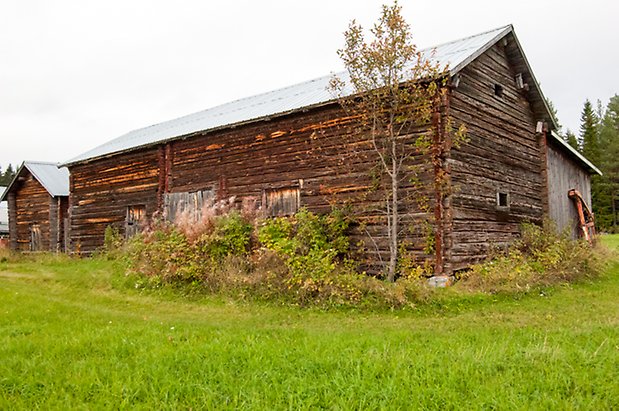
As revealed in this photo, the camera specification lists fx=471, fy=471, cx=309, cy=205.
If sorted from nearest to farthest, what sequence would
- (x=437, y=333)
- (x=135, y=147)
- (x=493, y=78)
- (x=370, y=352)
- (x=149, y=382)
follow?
(x=149, y=382)
(x=370, y=352)
(x=437, y=333)
(x=493, y=78)
(x=135, y=147)

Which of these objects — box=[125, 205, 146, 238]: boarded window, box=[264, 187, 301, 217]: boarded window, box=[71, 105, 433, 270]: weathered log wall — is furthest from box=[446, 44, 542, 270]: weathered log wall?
box=[125, 205, 146, 238]: boarded window

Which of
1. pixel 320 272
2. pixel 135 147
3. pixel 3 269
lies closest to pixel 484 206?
pixel 320 272

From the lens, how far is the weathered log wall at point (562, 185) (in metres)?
17.1

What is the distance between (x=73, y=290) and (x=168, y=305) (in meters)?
4.07

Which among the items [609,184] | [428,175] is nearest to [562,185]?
[428,175]

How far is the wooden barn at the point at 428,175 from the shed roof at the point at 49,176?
827 cm

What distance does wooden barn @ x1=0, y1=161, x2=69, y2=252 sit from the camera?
2569 cm

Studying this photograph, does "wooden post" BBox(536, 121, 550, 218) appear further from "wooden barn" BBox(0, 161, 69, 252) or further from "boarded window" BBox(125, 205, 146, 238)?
"wooden barn" BBox(0, 161, 69, 252)

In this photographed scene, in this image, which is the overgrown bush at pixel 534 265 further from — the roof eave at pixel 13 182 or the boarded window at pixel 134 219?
the roof eave at pixel 13 182

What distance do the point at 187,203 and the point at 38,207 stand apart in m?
14.5

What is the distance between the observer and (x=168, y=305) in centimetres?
1028

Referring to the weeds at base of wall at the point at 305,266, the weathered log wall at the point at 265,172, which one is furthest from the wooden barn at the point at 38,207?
the weeds at base of wall at the point at 305,266

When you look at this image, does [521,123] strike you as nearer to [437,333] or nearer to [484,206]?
[484,206]

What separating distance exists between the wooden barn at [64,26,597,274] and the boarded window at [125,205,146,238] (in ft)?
Answer: 0.21
